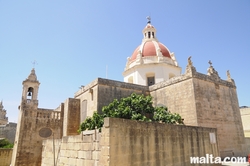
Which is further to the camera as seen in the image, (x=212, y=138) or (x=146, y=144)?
(x=212, y=138)

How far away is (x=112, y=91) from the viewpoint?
47.2 ft

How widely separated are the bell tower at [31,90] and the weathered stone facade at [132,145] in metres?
9.00

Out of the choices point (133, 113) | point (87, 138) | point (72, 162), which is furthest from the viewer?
point (133, 113)

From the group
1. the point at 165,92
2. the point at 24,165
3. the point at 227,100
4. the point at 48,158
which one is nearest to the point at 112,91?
the point at 165,92

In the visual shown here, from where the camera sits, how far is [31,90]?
58.4 feet

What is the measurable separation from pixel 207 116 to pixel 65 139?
9405 millimetres

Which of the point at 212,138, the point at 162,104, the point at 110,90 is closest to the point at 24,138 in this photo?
the point at 110,90

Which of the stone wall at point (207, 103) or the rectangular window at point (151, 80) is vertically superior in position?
the rectangular window at point (151, 80)

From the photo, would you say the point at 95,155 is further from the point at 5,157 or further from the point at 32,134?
the point at 5,157

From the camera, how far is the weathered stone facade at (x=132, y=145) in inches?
230

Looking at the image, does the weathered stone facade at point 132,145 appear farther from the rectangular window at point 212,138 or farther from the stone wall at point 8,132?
the stone wall at point 8,132

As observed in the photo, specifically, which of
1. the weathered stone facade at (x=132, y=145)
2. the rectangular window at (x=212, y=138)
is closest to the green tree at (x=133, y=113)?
the rectangular window at (x=212, y=138)

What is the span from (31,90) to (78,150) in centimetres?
1275

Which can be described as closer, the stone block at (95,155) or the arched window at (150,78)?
the stone block at (95,155)
